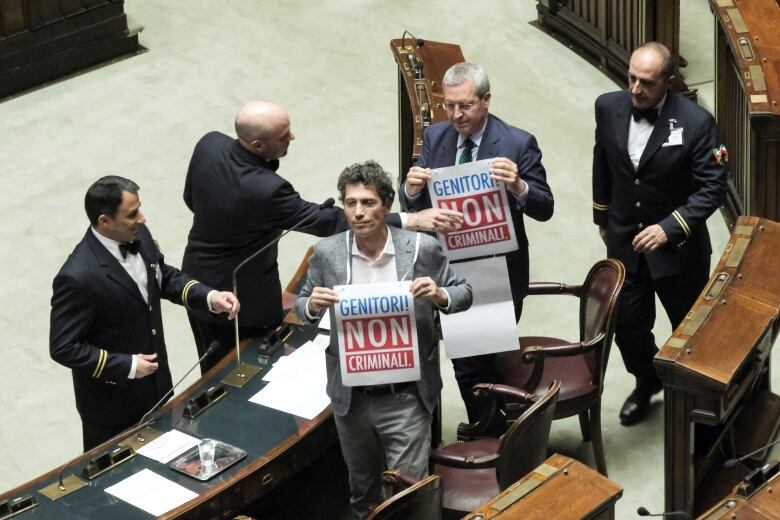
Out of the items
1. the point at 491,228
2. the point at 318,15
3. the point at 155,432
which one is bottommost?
the point at 155,432

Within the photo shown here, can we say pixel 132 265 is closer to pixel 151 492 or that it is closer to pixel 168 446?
pixel 168 446

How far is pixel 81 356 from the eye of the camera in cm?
570

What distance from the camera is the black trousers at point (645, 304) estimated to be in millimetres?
6410

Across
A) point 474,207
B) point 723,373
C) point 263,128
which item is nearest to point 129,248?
point 263,128

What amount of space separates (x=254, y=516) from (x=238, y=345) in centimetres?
72

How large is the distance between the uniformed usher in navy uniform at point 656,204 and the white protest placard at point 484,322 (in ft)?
2.24

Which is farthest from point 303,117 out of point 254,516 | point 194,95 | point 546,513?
point 546,513

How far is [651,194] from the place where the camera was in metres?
6.31

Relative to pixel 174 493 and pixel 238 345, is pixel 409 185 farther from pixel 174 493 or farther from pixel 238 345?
pixel 174 493

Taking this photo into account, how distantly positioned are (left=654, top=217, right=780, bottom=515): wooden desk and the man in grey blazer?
33.1 inches

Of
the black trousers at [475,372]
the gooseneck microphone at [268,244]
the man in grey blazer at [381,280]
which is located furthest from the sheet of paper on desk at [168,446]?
the black trousers at [475,372]

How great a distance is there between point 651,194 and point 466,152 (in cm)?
84

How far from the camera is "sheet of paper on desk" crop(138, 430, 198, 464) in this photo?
571 centimetres

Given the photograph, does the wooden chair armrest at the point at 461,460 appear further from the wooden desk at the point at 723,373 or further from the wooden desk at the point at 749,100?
the wooden desk at the point at 749,100
